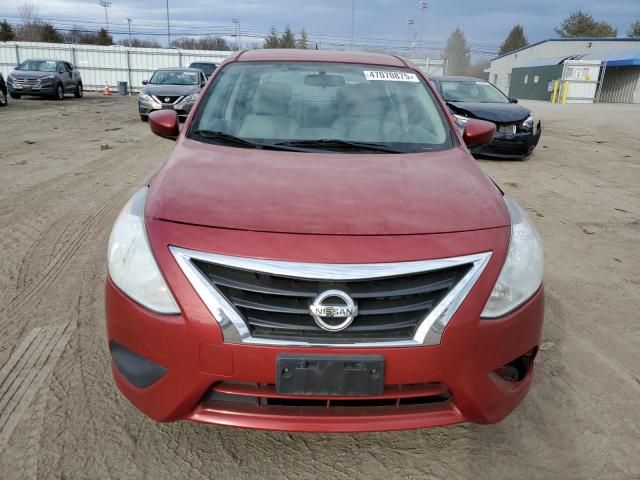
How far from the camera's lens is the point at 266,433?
7.30 feet

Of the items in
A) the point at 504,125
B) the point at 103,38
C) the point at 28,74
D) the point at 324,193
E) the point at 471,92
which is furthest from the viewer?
the point at 103,38

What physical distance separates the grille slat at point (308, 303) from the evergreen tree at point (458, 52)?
9520 centimetres

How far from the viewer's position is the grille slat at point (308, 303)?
170cm

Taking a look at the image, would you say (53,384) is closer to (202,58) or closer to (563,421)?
(563,421)

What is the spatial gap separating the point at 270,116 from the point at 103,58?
34011 millimetres

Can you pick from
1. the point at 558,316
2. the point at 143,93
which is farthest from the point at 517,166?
the point at 143,93

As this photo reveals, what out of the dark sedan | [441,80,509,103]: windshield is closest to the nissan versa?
the dark sedan

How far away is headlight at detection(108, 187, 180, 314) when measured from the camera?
1760 mm

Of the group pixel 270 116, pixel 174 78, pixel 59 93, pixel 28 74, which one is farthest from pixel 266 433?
pixel 59 93

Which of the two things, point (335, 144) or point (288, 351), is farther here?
point (335, 144)

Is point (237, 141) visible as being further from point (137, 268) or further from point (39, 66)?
point (39, 66)

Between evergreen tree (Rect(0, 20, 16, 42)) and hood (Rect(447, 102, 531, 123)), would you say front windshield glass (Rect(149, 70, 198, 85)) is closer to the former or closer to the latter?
hood (Rect(447, 102, 531, 123))

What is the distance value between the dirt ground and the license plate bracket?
0.51m

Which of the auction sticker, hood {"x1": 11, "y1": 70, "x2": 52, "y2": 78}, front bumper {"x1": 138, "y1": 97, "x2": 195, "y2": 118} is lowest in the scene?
front bumper {"x1": 138, "y1": 97, "x2": 195, "y2": 118}
